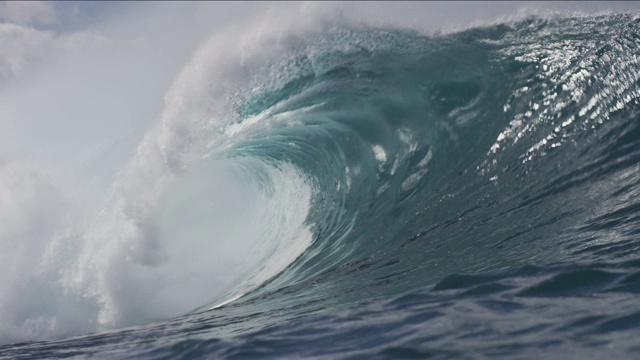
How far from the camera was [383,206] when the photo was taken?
949 centimetres

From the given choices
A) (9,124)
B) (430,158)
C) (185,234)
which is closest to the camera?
(430,158)

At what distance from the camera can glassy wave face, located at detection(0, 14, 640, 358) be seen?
16.6 ft

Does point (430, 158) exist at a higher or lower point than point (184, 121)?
lower

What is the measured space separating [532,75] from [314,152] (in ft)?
13.3

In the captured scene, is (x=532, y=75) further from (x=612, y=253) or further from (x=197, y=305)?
(x=197, y=305)

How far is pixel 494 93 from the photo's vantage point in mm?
10688

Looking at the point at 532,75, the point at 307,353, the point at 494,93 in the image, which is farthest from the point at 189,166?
the point at 307,353

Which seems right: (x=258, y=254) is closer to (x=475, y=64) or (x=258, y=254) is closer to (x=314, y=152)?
(x=314, y=152)

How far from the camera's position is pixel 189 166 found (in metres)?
10.9

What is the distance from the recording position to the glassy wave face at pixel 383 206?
5059 millimetres

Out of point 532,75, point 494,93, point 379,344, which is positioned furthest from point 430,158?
point 379,344

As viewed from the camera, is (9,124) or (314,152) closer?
(314,152)

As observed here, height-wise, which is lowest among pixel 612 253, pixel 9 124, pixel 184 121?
pixel 612 253

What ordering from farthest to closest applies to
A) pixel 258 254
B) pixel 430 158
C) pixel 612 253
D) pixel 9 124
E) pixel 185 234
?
pixel 9 124, pixel 185 234, pixel 258 254, pixel 430 158, pixel 612 253
